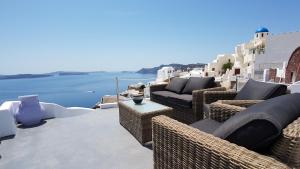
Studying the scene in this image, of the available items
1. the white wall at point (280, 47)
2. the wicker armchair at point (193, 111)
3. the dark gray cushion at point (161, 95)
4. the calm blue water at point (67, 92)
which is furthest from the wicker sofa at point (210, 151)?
the white wall at point (280, 47)

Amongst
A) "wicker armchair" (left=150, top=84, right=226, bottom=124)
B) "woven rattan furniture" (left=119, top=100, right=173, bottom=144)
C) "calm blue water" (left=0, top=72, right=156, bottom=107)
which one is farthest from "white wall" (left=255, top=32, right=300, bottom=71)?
"woven rattan furniture" (left=119, top=100, right=173, bottom=144)

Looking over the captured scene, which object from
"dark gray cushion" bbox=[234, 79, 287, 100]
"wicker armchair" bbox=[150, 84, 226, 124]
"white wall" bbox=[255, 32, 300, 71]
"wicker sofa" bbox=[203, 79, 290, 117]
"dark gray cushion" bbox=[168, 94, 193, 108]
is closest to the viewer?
"wicker sofa" bbox=[203, 79, 290, 117]

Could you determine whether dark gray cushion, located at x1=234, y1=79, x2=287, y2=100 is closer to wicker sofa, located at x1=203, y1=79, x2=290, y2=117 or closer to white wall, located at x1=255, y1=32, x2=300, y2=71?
wicker sofa, located at x1=203, y1=79, x2=290, y2=117

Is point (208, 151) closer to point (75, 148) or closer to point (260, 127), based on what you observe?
point (260, 127)

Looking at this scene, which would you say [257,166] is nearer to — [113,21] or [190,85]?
[190,85]

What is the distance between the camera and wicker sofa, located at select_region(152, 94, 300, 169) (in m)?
0.86

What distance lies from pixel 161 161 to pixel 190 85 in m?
2.53

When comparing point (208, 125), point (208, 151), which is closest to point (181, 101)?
point (208, 125)

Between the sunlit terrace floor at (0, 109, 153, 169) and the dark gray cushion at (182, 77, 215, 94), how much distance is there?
158cm

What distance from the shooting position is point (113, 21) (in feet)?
25.1

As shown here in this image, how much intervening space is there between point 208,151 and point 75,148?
2092mm

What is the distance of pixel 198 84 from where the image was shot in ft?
12.2

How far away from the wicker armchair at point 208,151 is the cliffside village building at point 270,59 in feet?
22.6

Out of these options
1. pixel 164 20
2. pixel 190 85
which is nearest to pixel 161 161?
pixel 190 85
